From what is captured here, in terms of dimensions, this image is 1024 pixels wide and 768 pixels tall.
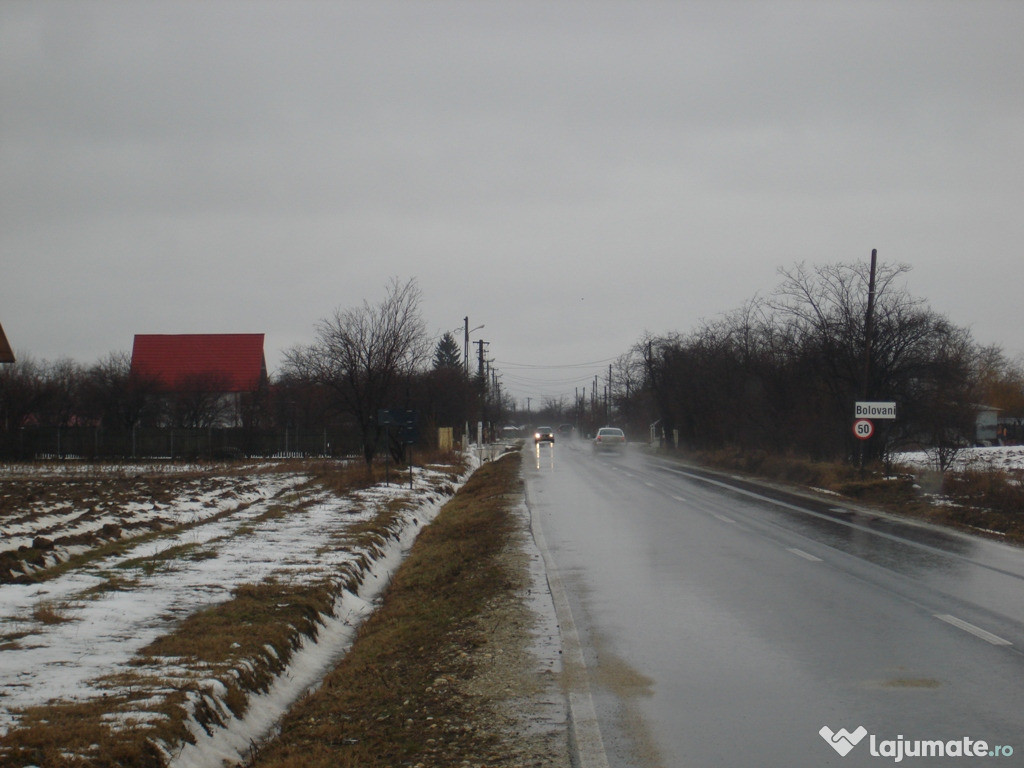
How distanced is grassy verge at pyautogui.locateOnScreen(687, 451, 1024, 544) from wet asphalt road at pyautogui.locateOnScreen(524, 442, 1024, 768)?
195 cm

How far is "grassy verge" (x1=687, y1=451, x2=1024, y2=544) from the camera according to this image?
60.5ft

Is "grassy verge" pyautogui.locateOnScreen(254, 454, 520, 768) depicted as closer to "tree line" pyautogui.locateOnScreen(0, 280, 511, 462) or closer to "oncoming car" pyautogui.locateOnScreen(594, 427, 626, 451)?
"tree line" pyautogui.locateOnScreen(0, 280, 511, 462)

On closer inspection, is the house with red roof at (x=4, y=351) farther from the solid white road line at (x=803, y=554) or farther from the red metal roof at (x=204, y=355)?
the red metal roof at (x=204, y=355)

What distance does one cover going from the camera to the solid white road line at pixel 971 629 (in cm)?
807

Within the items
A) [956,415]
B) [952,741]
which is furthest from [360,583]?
[956,415]

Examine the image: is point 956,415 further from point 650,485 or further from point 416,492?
point 416,492

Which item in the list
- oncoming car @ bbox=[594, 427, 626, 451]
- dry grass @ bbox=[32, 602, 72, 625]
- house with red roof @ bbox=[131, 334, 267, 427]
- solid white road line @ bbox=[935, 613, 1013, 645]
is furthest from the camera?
oncoming car @ bbox=[594, 427, 626, 451]

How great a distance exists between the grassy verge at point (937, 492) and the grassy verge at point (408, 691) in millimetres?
9818

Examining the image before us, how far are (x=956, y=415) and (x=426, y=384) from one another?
30.5m

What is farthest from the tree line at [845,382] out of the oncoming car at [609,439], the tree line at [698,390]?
the oncoming car at [609,439]

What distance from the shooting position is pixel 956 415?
111 feet

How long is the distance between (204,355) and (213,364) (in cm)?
193

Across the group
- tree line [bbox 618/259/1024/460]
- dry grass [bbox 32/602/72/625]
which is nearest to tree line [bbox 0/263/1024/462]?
tree line [bbox 618/259/1024/460]

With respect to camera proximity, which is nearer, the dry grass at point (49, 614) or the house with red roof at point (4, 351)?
the dry grass at point (49, 614)
